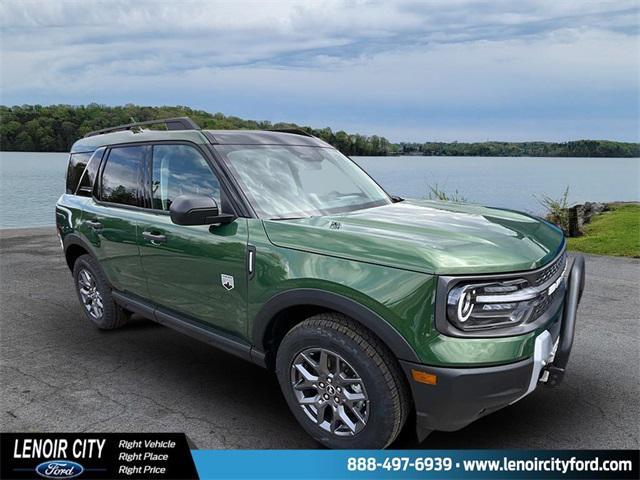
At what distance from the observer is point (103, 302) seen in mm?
5125

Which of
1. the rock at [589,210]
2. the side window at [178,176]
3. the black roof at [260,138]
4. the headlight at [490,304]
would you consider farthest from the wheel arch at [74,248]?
the rock at [589,210]

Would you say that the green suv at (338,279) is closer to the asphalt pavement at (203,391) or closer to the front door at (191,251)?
the front door at (191,251)

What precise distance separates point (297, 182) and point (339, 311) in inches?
50.6

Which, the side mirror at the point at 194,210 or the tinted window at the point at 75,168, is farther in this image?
the tinted window at the point at 75,168

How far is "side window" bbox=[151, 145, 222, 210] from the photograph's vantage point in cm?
374

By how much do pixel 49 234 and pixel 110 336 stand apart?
8.41 metres

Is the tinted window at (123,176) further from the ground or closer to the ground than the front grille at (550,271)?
further from the ground

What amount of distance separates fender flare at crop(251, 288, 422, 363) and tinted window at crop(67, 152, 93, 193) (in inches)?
122

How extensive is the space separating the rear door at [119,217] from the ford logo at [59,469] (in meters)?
1.55

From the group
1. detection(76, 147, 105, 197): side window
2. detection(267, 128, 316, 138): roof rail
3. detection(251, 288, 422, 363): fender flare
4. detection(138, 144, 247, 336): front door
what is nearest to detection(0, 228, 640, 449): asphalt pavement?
detection(138, 144, 247, 336): front door

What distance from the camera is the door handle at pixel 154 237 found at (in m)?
3.95

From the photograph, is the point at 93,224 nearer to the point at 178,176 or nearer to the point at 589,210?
the point at 178,176

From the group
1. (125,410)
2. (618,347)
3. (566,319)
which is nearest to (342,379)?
(566,319)

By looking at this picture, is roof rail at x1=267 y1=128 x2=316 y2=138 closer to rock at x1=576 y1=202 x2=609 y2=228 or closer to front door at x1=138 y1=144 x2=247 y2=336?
front door at x1=138 y1=144 x2=247 y2=336
